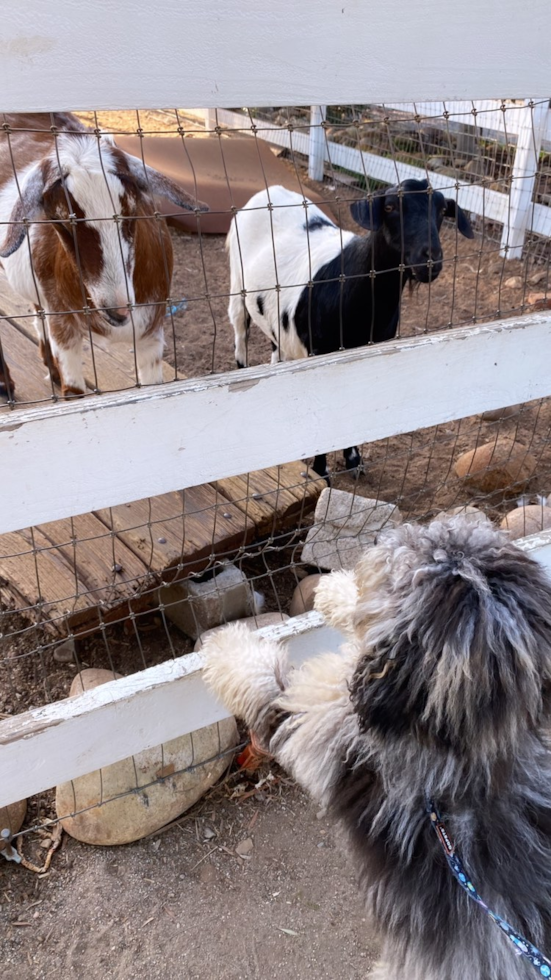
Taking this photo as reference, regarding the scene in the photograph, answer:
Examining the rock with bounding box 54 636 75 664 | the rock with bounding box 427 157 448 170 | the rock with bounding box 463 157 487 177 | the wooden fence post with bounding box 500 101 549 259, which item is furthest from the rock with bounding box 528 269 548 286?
the rock with bounding box 54 636 75 664

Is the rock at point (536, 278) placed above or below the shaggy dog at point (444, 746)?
below

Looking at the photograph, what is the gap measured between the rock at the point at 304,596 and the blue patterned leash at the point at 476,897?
1700mm

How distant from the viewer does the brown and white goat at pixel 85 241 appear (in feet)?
11.0

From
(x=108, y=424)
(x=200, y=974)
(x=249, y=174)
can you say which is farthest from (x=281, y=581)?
(x=249, y=174)

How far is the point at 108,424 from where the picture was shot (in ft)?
5.90

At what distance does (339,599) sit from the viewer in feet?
6.69

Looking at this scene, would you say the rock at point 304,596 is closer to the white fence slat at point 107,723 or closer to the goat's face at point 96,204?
the white fence slat at point 107,723

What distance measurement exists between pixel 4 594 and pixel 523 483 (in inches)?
114

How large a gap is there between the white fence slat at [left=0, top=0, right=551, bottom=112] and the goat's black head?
5.18ft

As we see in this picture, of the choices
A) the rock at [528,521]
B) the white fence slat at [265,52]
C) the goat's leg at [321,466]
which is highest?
the white fence slat at [265,52]

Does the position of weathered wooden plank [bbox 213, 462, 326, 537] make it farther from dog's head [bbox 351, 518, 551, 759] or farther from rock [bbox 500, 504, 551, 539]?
dog's head [bbox 351, 518, 551, 759]

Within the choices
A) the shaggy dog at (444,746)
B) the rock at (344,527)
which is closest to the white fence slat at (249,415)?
the shaggy dog at (444,746)

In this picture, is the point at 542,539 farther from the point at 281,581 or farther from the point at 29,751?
the point at 29,751

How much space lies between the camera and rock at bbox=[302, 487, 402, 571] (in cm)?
347
